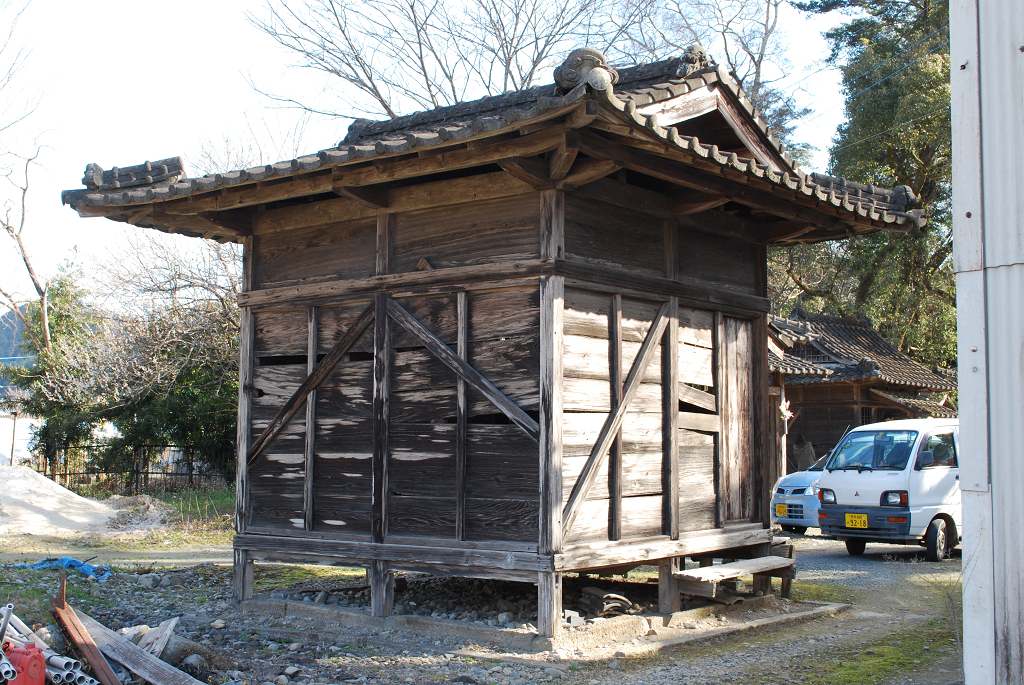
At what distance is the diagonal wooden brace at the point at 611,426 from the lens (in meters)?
6.55

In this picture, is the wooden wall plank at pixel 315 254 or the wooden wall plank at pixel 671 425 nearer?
the wooden wall plank at pixel 671 425

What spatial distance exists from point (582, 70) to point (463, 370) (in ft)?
8.71

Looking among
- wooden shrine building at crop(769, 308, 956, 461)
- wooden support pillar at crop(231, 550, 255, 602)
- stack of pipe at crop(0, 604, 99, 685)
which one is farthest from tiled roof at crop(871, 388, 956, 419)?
stack of pipe at crop(0, 604, 99, 685)

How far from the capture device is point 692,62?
7.38 meters

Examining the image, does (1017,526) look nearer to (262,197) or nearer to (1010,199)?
(1010,199)

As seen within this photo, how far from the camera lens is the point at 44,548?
13.1 meters

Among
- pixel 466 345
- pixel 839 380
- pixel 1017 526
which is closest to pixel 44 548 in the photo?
pixel 466 345

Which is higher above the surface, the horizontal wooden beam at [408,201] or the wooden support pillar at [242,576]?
the horizontal wooden beam at [408,201]

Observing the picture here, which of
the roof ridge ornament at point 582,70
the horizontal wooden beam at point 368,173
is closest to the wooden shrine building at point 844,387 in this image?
the horizontal wooden beam at point 368,173

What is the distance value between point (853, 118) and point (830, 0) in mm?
3562

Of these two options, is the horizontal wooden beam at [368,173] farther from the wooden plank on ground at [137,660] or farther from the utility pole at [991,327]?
the wooden plank on ground at [137,660]

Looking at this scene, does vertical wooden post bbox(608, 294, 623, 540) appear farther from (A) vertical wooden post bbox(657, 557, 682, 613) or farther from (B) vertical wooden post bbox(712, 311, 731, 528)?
(B) vertical wooden post bbox(712, 311, 731, 528)

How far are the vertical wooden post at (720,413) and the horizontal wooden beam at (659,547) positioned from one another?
196mm

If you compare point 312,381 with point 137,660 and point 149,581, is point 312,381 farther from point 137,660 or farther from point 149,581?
point 149,581
